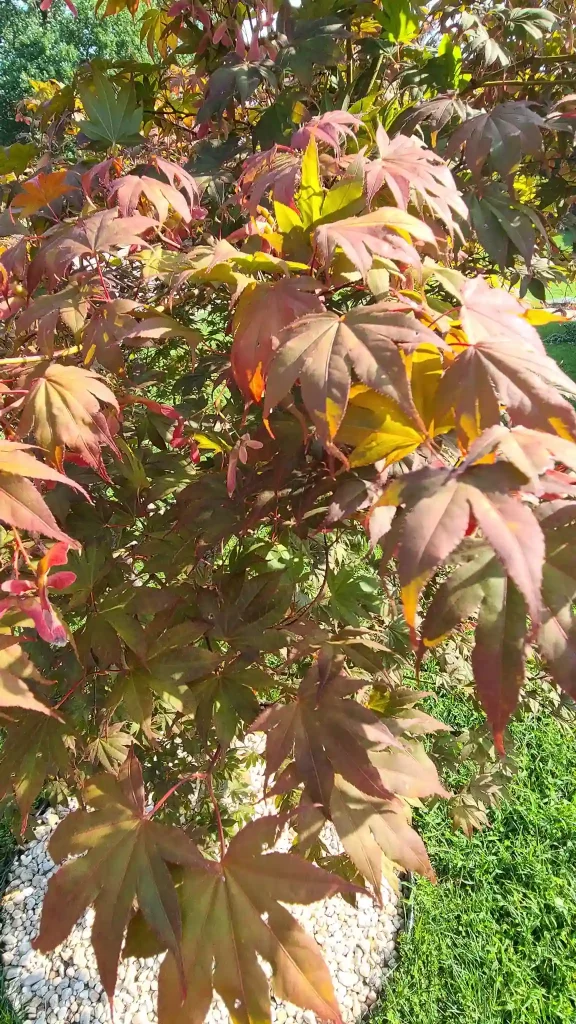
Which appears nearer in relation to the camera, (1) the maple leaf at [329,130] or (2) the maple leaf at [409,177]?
(2) the maple leaf at [409,177]

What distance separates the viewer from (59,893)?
70 centimetres

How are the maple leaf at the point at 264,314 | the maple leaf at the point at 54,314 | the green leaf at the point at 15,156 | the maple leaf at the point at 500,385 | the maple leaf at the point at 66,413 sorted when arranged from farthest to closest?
1. the green leaf at the point at 15,156
2. the maple leaf at the point at 54,314
3. the maple leaf at the point at 66,413
4. the maple leaf at the point at 264,314
5. the maple leaf at the point at 500,385

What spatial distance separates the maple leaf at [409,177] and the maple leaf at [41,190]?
1.80 ft

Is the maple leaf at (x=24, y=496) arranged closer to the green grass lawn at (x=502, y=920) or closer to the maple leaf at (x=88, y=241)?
the maple leaf at (x=88, y=241)

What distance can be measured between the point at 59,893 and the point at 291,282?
0.76m

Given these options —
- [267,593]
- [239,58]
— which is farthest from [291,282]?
[239,58]

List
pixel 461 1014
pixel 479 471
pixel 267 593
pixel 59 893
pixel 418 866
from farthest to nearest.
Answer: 1. pixel 461 1014
2. pixel 267 593
3. pixel 418 866
4. pixel 59 893
5. pixel 479 471

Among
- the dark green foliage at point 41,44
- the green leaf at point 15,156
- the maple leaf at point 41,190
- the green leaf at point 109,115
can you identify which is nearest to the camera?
the maple leaf at point 41,190

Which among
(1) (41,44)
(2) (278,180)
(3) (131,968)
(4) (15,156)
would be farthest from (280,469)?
(1) (41,44)

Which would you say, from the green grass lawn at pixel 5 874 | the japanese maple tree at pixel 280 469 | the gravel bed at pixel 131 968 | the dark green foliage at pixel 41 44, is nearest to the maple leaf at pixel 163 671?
the japanese maple tree at pixel 280 469

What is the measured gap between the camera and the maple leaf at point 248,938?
2.16 feet

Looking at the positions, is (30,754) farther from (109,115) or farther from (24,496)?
(109,115)

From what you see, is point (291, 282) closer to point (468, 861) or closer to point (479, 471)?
point (479, 471)

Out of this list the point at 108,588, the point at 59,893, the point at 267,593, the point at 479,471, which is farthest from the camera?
the point at 108,588
